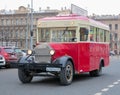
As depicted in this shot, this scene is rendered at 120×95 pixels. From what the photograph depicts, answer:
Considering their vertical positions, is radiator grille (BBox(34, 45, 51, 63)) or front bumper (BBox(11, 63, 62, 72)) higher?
radiator grille (BBox(34, 45, 51, 63))

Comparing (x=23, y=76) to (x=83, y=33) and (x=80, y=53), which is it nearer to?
(x=80, y=53)

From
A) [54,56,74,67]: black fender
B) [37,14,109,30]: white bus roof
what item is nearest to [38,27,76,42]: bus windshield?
[37,14,109,30]: white bus roof

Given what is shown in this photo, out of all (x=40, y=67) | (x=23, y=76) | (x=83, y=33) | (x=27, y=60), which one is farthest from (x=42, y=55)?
(x=83, y=33)

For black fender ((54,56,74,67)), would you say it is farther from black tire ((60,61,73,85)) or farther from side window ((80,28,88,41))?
side window ((80,28,88,41))

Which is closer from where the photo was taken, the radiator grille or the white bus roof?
the radiator grille

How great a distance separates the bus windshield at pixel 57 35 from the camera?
16938 millimetres

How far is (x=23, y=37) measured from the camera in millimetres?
112688

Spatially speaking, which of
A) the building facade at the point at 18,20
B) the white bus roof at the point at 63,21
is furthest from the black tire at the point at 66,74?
the building facade at the point at 18,20

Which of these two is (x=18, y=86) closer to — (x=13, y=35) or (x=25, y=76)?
(x=25, y=76)

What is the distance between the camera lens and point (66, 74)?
1562cm

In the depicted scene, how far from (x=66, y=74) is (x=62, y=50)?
3.70 feet

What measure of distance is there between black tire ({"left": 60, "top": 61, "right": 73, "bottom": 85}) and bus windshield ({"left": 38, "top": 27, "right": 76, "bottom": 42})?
134cm

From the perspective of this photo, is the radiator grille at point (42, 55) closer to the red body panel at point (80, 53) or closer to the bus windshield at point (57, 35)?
the red body panel at point (80, 53)

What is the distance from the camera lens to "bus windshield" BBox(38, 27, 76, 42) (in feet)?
55.6
